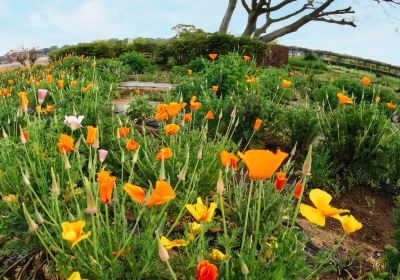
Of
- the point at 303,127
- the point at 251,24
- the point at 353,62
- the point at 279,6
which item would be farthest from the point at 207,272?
the point at 353,62

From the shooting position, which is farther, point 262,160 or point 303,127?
point 303,127

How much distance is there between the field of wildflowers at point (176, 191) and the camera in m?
1.58

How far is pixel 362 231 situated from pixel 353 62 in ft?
97.6

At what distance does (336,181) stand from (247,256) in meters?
2.64

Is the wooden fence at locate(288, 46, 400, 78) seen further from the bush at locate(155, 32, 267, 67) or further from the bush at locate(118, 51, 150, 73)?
the bush at locate(118, 51, 150, 73)

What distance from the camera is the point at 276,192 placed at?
275cm

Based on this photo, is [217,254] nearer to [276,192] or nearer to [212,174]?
[276,192]

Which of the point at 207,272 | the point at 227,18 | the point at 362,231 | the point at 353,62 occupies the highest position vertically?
the point at 227,18

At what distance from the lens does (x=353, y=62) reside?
30.5m

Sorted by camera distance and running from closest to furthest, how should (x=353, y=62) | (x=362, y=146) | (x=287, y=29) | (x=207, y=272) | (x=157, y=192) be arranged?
(x=207, y=272), (x=157, y=192), (x=362, y=146), (x=287, y=29), (x=353, y=62)

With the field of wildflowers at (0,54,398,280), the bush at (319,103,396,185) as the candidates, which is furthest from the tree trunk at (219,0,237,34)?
the bush at (319,103,396,185)

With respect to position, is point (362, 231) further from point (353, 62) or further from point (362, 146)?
point (353, 62)

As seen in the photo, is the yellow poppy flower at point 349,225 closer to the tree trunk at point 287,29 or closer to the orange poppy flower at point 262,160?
the orange poppy flower at point 262,160

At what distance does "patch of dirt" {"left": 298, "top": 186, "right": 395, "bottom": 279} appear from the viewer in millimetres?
2844
